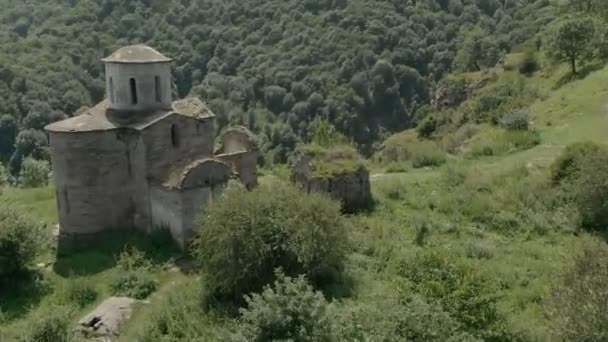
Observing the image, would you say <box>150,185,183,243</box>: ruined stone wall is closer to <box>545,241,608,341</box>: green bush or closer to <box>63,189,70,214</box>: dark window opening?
<box>63,189,70,214</box>: dark window opening

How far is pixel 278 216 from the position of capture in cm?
1809

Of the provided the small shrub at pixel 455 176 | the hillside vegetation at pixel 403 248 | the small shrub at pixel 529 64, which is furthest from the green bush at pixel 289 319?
the small shrub at pixel 529 64

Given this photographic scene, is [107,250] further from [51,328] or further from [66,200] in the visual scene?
[51,328]

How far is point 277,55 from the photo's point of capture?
65688 mm

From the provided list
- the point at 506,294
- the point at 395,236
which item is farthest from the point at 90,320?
the point at 506,294

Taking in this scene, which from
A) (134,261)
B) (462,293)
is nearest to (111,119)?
(134,261)

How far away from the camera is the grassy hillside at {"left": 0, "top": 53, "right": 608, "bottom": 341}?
674 inches

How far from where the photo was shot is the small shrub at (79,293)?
1923 centimetres

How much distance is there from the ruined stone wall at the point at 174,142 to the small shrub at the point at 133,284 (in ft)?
11.5

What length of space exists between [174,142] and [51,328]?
8.01 meters

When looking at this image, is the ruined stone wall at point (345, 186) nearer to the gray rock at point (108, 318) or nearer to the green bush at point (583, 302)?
the gray rock at point (108, 318)

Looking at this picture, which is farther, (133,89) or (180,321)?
(133,89)

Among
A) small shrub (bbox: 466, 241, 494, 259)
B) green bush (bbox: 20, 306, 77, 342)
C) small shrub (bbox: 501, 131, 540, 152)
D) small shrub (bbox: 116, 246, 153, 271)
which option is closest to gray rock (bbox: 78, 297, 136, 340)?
green bush (bbox: 20, 306, 77, 342)

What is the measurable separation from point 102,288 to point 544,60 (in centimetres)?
3353
